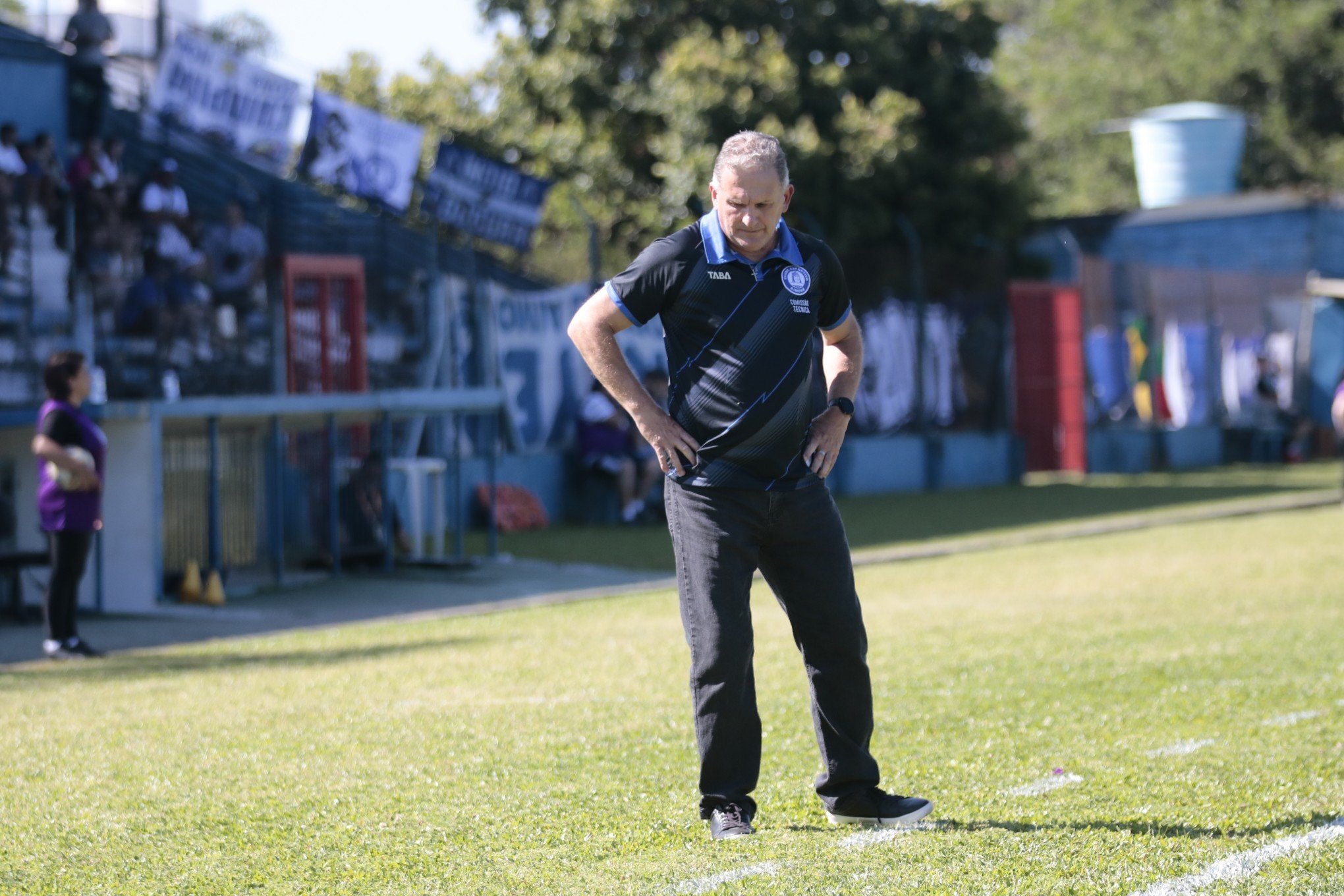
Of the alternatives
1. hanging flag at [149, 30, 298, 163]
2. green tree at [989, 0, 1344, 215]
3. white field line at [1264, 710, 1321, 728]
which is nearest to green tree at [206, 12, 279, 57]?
green tree at [989, 0, 1344, 215]

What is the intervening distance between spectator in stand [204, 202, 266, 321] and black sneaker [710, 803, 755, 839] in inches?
580

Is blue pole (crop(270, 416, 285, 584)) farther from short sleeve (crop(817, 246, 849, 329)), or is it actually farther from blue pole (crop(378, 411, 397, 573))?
short sleeve (crop(817, 246, 849, 329))

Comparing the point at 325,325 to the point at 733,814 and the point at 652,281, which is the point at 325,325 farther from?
the point at 733,814

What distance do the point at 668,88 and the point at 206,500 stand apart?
54.3 ft

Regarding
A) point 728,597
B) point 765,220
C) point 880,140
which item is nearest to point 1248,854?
point 728,597

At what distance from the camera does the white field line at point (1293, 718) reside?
6758mm

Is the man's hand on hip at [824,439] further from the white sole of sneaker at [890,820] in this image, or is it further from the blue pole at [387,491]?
the blue pole at [387,491]

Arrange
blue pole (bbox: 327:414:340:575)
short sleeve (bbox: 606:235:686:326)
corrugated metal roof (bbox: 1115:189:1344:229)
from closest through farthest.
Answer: short sleeve (bbox: 606:235:686:326) → blue pole (bbox: 327:414:340:575) → corrugated metal roof (bbox: 1115:189:1344:229)

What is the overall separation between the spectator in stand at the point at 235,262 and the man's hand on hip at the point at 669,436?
14609 millimetres

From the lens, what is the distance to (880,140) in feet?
91.9

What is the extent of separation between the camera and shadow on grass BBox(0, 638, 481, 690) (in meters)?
9.17

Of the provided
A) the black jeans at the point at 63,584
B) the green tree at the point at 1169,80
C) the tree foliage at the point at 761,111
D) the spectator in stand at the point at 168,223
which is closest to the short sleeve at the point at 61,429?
the black jeans at the point at 63,584

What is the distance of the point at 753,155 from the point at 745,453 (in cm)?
84

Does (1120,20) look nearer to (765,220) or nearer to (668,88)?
(668,88)
